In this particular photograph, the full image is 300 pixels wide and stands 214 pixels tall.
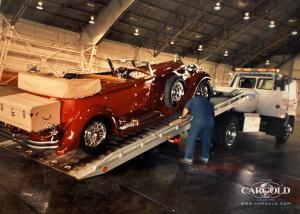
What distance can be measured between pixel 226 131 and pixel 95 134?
390cm

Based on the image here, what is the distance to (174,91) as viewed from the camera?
6750 mm

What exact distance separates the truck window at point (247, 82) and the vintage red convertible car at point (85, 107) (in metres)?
3.74

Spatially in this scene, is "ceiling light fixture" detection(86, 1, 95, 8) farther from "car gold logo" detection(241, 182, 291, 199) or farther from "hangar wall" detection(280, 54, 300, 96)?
"hangar wall" detection(280, 54, 300, 96)

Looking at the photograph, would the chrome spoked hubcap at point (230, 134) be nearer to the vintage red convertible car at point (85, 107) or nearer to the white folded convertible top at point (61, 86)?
the vintage red convertible car at point (85, 107)

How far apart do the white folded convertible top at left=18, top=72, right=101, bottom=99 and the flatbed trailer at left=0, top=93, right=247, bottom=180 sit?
1165 mm

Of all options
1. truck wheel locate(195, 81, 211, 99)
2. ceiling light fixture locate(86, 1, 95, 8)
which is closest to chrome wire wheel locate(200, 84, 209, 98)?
truck wheel locate(195, 81, 211, 99)

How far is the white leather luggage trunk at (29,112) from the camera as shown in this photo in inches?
178

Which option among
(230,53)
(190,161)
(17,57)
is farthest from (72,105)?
(230,53)

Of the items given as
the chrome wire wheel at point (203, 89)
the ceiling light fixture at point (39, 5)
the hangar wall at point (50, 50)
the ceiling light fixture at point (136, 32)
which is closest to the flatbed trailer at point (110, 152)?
the chrome wire wheel at point (203, 89)

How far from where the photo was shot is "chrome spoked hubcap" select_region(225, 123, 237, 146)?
7903 mm

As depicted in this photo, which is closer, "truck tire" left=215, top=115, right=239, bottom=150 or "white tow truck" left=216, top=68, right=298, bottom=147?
"truck tire" left=215, top=115, right=239, bottom=150

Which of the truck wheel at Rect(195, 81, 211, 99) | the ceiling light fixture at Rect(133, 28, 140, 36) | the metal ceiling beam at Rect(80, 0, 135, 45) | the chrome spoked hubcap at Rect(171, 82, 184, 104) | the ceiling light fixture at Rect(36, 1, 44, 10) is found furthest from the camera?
the ceiling light fixture at Rect(133, 28, 140, 36)

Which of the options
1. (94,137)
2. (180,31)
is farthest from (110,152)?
(180,31)

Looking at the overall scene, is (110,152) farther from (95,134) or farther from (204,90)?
(204,90)
